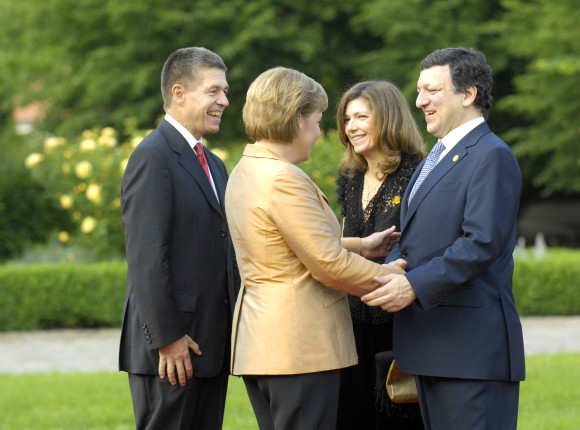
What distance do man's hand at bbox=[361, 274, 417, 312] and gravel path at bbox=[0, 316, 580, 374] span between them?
6.27 m

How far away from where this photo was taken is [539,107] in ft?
63.3

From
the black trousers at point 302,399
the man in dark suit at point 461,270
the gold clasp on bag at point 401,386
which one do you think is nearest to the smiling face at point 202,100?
the man in dark suit at point 461,270

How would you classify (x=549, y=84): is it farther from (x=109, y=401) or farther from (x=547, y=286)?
(x=109, y=401)

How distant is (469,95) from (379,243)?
3.08ft

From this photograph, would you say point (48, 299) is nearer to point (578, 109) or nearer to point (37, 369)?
point (37, 369)

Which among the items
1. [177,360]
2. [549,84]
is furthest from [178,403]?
[549,84]

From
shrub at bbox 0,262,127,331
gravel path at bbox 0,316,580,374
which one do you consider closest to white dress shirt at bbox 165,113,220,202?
gravel path at bbox 0,316,580,374

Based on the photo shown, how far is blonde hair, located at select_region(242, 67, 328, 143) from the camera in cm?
339

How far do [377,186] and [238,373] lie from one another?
1.40 meters

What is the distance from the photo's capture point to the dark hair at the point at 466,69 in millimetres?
3479

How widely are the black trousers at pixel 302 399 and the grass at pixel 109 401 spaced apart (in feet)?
9.73

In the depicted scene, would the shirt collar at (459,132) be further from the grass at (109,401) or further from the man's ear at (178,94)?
the grass at (109,401)

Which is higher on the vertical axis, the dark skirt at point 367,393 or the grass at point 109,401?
the dark skirt at point 367,393

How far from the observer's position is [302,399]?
3344mm
